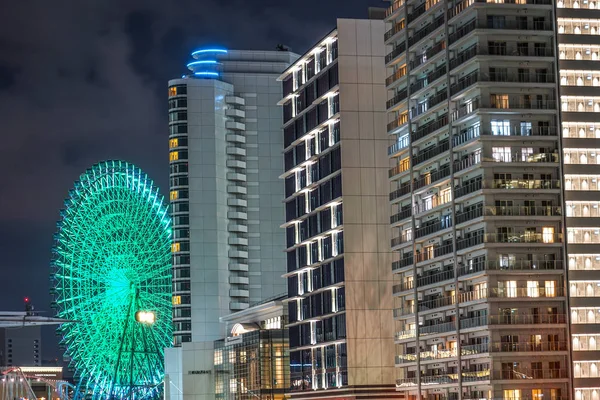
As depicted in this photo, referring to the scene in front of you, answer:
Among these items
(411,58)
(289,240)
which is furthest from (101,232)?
(411,58)

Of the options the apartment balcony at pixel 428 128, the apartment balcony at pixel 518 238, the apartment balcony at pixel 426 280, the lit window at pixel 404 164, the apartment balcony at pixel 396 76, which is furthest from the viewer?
the apartment balcony at pixel 396 76

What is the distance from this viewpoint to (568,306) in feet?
410

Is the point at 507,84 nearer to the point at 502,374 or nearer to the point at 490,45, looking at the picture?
the point at 490,45

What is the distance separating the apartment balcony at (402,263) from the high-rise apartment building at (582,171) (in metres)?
21.0

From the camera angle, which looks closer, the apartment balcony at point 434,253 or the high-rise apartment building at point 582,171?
the high-rise apartment building at point 582,171

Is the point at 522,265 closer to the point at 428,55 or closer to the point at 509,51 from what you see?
the point at 509,51

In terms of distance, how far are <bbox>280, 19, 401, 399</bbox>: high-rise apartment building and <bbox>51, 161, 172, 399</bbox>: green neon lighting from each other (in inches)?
1226

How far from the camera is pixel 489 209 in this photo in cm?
12594

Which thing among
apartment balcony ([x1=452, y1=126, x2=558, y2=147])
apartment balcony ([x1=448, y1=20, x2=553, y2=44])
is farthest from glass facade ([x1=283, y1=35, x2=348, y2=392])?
apartment balcony ([x1=448, y1=20, x2=553, y2=44])

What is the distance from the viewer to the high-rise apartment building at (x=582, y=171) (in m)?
125

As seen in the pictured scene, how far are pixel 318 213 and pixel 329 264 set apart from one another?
7653 millimetres

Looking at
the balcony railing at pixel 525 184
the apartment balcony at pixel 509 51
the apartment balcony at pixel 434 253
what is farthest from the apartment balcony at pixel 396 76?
the balcony railing at pixel 525 184

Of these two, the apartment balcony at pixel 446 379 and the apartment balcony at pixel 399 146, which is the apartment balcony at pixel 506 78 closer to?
the apartment balcony at pixel 399 146

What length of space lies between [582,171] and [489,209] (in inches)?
416
